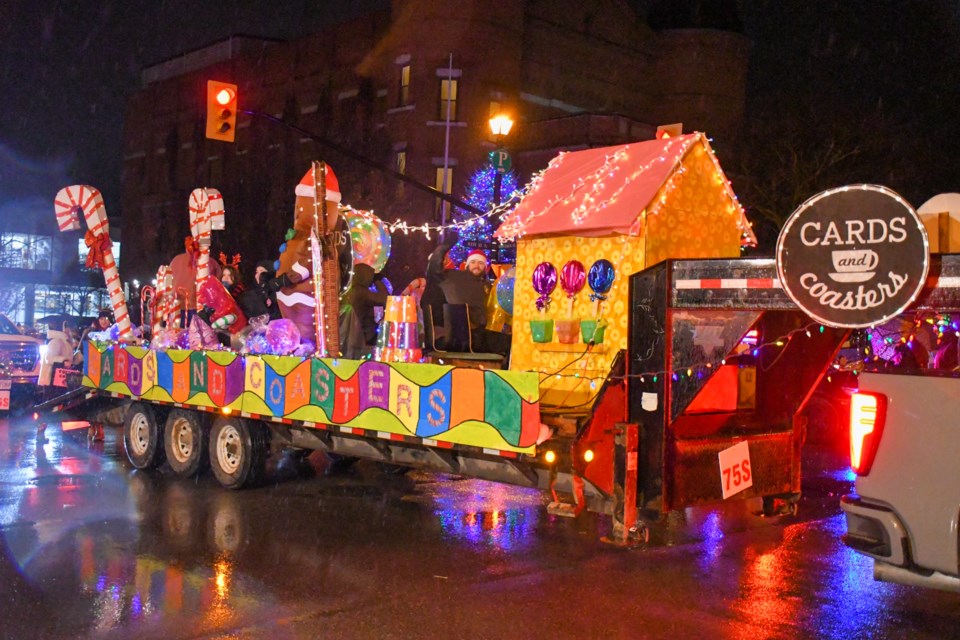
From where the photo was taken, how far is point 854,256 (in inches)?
219

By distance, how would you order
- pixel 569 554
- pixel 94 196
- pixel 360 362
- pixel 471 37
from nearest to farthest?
pixel 569 554
pixel 360 362
pixel 94 196
pixel 471 37

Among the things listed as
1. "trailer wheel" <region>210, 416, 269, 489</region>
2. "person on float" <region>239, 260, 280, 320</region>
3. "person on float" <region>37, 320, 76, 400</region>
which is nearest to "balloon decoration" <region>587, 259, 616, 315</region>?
"trailer wheel" <region>210, 416, 269, 489</region>

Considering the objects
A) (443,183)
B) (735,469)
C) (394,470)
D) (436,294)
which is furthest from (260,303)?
(443,183)

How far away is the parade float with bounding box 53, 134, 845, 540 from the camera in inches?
267

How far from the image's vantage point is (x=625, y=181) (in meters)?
8.20

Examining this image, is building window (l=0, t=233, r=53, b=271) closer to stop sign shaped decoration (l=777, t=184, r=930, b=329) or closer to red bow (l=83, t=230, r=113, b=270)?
red bow (l=83, t=230, r=113, b=270)

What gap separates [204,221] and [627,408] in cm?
778

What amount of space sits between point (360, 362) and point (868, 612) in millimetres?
4692

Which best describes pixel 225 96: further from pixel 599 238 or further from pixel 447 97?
pixel 447 97

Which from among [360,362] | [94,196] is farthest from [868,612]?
[94,196]

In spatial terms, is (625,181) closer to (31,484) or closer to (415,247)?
(31,484)

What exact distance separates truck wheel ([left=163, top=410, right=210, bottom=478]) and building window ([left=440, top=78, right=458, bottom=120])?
1233 inches

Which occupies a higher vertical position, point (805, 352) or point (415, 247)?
point (415, 247)

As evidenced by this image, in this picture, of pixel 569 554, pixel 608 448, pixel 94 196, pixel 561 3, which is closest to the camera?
pixel 608 448
